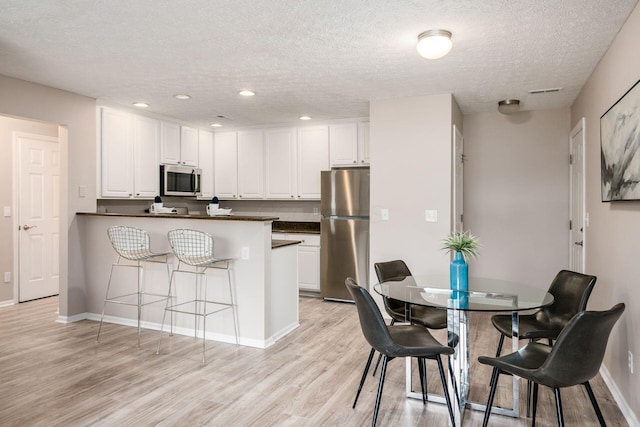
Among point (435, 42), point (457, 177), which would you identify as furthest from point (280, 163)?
point (435, 42)

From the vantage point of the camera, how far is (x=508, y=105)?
449 cm

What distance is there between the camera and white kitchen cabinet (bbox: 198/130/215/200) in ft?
20.0

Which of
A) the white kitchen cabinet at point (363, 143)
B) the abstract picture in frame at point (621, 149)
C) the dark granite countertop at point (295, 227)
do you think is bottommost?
the dark granite countertop at point (295, 227)

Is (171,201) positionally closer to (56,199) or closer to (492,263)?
(56,199)

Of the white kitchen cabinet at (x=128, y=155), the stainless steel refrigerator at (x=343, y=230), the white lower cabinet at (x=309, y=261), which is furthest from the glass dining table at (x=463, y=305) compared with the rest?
the white kitchen cabinet at (x=128, y=155)

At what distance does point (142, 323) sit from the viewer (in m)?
4.13

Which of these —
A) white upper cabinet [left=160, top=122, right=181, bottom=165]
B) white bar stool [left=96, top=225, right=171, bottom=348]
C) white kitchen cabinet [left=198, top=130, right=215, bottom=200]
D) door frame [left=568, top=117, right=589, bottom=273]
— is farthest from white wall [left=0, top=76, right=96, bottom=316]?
door frame [left=568, top=117, right=589, bottom=273]

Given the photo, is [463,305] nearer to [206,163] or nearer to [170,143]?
[170,143]

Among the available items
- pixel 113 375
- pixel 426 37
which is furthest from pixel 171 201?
pixel 426 37

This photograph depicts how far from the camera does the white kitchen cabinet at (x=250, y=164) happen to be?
239 inches

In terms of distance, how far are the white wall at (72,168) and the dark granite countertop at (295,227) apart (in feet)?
7.68

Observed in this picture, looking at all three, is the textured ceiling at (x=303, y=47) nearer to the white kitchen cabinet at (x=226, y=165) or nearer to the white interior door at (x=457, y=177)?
the white interior door at (x=457, y=177)

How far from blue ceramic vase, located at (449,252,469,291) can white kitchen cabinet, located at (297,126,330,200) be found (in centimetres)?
329

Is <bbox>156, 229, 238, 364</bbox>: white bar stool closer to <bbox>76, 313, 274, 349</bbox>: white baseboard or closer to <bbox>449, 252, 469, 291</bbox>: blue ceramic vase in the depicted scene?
<bbox>76, 313, 274, 349</bbox>: white baseboard
